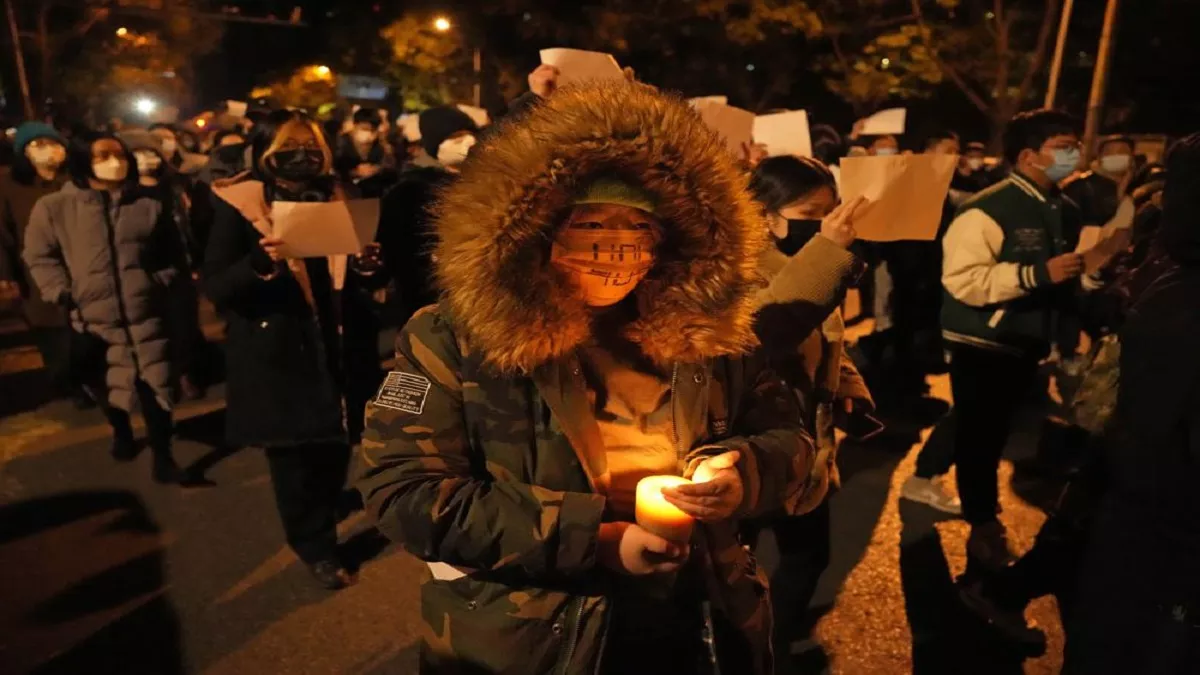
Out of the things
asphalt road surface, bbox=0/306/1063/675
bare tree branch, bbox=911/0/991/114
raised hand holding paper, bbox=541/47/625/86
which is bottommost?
asphalt road surface, bbox=0/306/1063/675

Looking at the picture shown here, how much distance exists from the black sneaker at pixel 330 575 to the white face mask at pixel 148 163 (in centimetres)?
497

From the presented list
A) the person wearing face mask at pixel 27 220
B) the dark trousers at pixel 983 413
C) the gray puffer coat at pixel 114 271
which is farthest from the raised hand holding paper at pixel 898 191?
the person wearing face mask at pixel 27 220

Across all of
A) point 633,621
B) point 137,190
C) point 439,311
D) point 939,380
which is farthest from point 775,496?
point 939,380

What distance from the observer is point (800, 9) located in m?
20.7

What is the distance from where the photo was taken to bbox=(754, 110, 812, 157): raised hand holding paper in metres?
5.54

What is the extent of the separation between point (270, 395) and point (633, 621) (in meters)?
2.29

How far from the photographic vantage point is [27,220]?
712 cm

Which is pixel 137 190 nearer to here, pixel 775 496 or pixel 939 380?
pixel 775 496

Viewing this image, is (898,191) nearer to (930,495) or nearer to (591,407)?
(591,407)

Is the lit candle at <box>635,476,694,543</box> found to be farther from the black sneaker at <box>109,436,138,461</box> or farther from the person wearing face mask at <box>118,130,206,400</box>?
the black sneaker at <box>109,436,138,461</box>

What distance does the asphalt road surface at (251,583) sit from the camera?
3.37 metres

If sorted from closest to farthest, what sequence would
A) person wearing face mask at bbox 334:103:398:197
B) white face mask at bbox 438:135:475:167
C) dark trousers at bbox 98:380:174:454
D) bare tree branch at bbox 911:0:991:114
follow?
1. dark trousers at bbox 98:380:174:454
2. white face mask at bbox 438:135:475:167
3. person wearing face mask at bbox 334:103:398:197
4. bare tree branch at bbox 911:0:991:114

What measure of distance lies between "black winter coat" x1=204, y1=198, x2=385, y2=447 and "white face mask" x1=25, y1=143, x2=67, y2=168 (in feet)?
13.7

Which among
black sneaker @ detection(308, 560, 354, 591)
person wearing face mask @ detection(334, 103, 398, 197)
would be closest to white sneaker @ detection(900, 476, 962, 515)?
black sneaker @ detection(308, 560, 354, 591)
